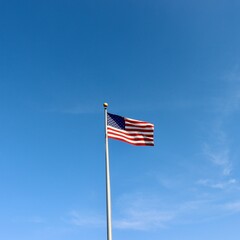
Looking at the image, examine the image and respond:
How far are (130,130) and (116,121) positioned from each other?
1.16 meters

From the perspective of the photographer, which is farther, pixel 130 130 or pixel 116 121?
pixel 130 130

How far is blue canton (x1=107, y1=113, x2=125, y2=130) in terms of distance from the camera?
79.4 ft

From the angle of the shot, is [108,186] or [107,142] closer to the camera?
[108,186]

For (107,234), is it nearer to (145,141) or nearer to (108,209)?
(108,209)

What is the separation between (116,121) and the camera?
24422 mm

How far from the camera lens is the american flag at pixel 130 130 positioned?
Result: 78.8ft

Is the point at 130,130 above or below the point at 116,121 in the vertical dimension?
below

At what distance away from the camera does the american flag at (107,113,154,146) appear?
2402 centimetres

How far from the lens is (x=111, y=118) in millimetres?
24406

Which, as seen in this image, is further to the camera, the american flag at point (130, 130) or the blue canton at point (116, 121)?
the blue canton at point (116, 121)

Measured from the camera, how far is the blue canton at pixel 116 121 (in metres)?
24.2

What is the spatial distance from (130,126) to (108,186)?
5.29 meters

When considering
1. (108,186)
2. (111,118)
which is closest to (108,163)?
(108,186)

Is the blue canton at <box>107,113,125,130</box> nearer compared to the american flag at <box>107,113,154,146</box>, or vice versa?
the american flag at <box>107,113,154,146</box>
